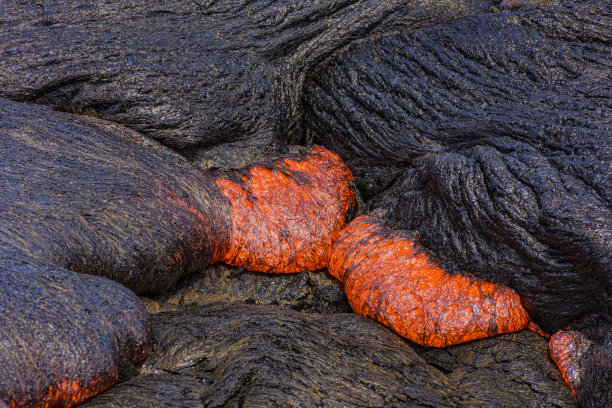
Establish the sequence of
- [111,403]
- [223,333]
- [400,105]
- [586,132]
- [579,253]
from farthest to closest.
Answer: [400,105] < [586,132] < [579,253] < [223,333] < [111,403]

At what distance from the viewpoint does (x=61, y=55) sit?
499 cm

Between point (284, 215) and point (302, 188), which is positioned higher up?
point (302, 188)

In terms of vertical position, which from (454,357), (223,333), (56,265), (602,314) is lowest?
(454,357)

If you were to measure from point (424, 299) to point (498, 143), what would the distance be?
1.38 m

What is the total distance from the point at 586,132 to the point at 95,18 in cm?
402

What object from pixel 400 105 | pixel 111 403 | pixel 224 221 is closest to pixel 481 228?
pixel 400 105

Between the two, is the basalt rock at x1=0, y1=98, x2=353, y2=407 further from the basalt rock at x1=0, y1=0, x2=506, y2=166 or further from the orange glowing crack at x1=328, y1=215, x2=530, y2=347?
the orange glowing crack at x1=328, y1=215, x2=530, y2=347

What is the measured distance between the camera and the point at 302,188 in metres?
5.61

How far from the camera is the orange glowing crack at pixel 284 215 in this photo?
206 inches

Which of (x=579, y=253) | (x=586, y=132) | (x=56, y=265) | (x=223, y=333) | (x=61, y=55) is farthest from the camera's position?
(x=61, y=55)

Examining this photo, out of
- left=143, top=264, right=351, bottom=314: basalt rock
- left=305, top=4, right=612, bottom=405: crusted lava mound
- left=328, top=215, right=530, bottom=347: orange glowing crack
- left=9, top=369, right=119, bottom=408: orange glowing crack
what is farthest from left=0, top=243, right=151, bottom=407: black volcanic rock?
left=305, top=4, right=612, bottom=405: crusted lava mound

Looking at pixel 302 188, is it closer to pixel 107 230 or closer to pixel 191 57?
pixel 191 57

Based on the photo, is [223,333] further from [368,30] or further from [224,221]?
[368,30]

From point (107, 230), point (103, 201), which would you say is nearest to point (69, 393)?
point (107, 230)
